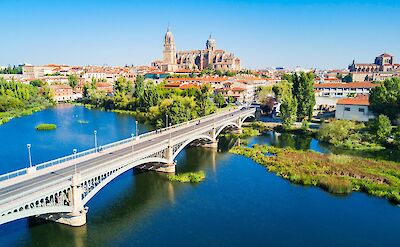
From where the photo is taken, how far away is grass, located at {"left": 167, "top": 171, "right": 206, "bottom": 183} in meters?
33.6

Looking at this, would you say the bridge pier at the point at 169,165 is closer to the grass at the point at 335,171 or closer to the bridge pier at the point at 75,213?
the grass at the point at 335,171

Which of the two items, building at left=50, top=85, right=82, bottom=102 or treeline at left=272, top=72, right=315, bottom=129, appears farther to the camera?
building at left=50, top=85, right=82, bottom=102

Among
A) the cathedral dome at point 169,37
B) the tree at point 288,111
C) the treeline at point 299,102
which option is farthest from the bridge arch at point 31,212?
the cathedral dome at point 169,37

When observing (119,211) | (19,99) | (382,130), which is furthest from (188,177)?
(19,99)

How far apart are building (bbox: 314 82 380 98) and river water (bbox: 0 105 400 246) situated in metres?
58.8

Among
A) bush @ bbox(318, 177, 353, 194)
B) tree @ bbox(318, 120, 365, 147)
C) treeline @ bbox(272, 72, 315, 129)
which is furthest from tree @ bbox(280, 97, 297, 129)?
bush @ bbox(318, 177, 353, 194)

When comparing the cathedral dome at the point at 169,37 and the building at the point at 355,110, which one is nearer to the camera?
the building at the point at 355,110

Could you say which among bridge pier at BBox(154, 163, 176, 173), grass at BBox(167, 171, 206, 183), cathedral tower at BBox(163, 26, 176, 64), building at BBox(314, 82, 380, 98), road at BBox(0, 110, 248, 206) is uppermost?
cathedral tower at BBox(163, 26, 176, 64)

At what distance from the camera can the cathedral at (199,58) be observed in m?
164

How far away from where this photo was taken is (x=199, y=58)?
17362 cm

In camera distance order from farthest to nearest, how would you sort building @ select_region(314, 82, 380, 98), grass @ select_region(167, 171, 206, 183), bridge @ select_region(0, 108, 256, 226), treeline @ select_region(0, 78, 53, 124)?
building @ select_region(314, 82, 380, 98) → treeline @ select_region(0, 78, 53, 124) → grass @ select_region(167, 171, 206, 183) → bridge @ select_region(0, 108, 256, 226)

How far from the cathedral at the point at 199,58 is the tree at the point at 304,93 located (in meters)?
100

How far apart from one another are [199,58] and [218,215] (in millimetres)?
153307

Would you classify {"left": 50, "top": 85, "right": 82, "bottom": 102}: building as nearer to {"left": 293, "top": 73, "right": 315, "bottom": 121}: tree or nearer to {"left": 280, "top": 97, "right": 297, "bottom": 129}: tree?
{"left": 280, "top": 97, "right": 297, "bottom": 129}: tree
